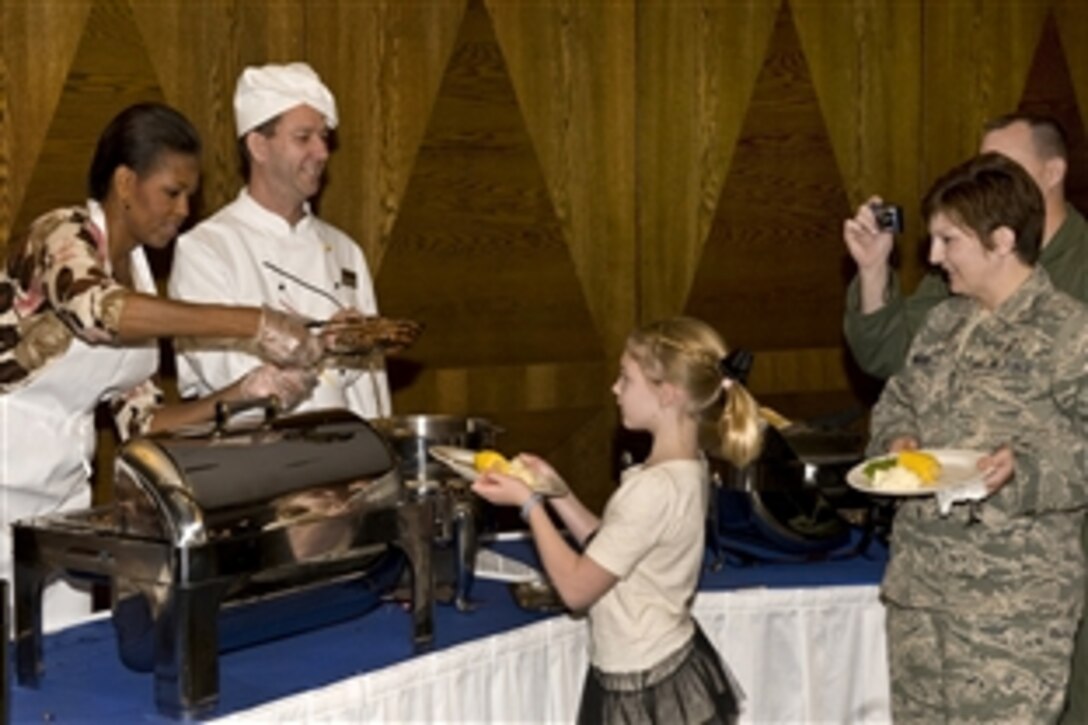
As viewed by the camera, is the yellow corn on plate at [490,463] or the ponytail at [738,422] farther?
the ponytail at [738,422]

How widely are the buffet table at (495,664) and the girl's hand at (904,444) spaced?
34 cm

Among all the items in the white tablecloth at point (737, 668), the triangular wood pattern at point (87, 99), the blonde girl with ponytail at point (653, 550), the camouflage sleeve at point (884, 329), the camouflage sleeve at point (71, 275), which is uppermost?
the triangular wood pattern at point (87, 99)

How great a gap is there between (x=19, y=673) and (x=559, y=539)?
2.53 feet

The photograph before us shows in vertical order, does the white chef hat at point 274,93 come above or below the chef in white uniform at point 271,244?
above

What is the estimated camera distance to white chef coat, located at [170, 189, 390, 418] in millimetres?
3475

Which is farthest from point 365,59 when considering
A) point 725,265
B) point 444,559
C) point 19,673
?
point 19,673

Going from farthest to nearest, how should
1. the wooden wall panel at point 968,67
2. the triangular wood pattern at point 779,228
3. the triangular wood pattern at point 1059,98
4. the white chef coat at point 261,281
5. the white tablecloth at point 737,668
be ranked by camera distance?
the triangular wood pattern at point 1059,98 → the wooden wall panel at point 968,67 → the triangular wood pattern at point 779,228 → the white chef coat at point 261,281 → the white tablecloth at point 737,668

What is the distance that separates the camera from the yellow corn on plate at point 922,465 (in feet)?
8.56

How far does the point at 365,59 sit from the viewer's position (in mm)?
4281

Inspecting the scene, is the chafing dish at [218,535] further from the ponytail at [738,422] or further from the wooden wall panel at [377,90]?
the wooden wall panel at [377,90]

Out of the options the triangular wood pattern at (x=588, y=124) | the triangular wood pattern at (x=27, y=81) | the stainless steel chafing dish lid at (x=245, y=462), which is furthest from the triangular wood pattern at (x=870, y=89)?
the stainless steel chafing dish lid at (x=245, y=462)

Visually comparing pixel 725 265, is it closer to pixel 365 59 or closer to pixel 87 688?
pixel 365 59

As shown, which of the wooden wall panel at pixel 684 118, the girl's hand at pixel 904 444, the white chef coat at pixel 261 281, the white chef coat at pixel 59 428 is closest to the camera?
the girl's hand at pixel 904 444

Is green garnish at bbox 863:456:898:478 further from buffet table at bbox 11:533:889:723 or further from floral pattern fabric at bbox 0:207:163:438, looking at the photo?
floral pattern fabric at bbox 0:207:163:438
